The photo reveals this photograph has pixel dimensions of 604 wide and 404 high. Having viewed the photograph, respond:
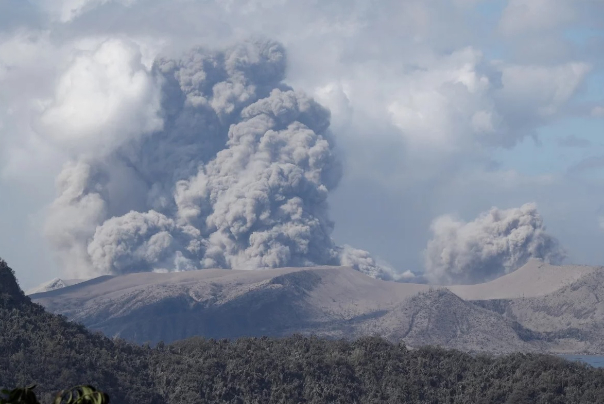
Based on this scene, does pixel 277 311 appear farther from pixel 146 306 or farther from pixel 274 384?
pixel 274 384

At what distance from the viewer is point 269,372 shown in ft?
229

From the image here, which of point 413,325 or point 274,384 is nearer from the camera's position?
point 274,384

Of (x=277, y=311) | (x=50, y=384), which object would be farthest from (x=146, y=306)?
(x=50, y=384)

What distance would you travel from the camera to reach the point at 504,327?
190000 millimetres

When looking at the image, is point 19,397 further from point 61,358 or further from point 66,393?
point 61,358

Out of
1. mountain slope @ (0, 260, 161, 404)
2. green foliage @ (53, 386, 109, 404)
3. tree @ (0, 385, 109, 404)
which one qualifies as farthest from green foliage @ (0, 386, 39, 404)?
mountain slope @ (0, 260, 161, 404)

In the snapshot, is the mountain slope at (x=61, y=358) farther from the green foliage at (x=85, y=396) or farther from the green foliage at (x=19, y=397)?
the green foliage at (x=85, y=396)

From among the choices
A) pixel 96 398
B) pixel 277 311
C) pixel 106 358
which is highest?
pixel 277 311

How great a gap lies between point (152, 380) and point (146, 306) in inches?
5150

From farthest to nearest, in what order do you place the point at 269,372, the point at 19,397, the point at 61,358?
the point at 269,372
the point at 61,358
the point at 19,397

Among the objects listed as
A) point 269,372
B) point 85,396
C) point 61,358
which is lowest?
point 85,396

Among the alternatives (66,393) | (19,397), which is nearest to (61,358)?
(19,397)

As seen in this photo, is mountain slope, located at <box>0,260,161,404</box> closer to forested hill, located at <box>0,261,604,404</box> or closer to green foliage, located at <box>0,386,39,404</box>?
forested hill, located at <box>0,261,604,404</box>

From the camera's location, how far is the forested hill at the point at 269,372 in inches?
2518
